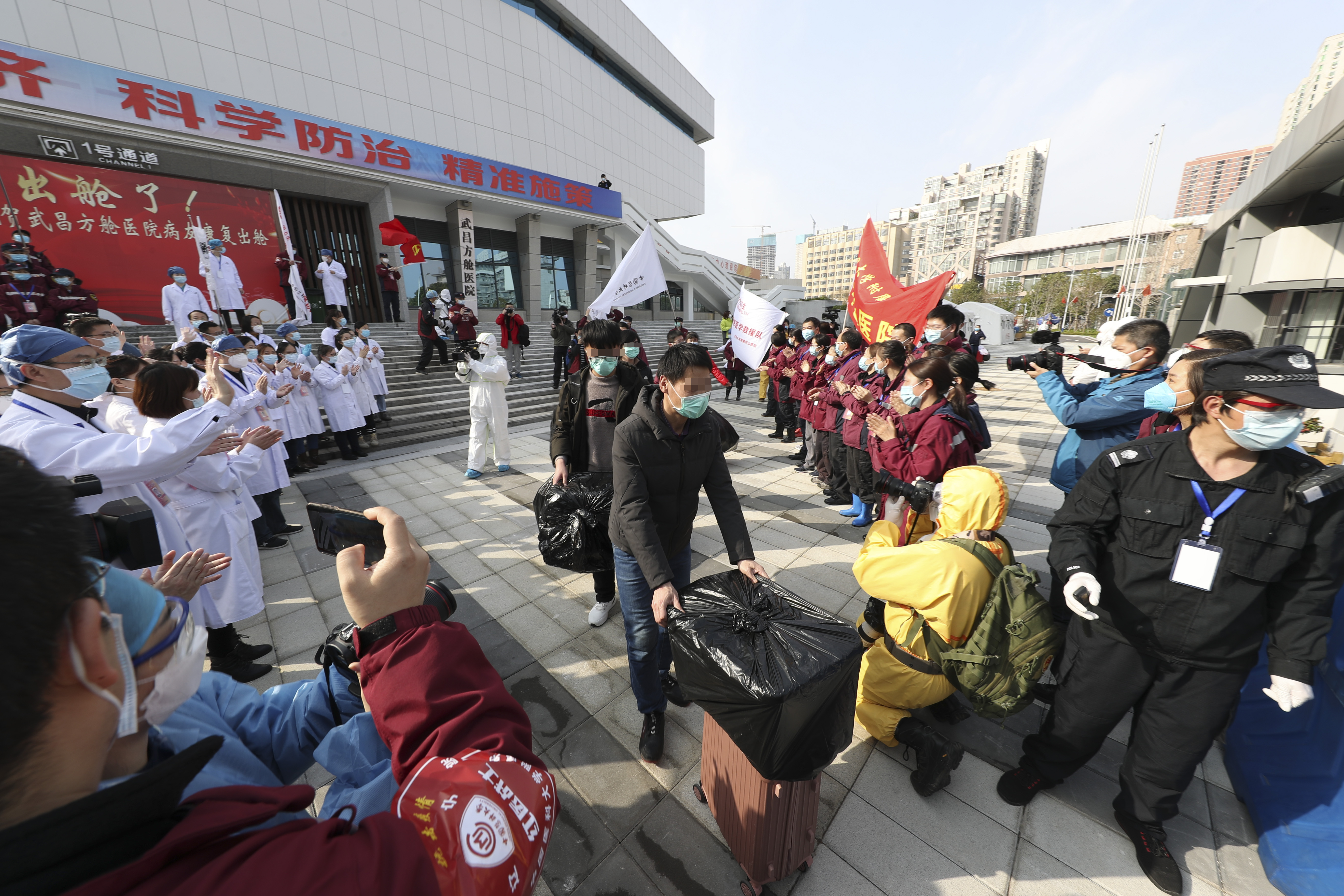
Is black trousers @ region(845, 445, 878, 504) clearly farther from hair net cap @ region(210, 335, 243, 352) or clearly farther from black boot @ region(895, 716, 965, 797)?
hair net cap @ region(210, 335, 243, 352)

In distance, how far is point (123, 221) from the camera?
10484 millimetres

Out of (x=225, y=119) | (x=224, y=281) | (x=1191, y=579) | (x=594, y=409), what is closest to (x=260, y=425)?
(x=594, y=409)

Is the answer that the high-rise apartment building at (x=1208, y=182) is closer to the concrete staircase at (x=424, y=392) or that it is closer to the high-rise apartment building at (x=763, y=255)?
the high-rise apartment building at (x=763, y=255)

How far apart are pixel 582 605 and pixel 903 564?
2.40 metres

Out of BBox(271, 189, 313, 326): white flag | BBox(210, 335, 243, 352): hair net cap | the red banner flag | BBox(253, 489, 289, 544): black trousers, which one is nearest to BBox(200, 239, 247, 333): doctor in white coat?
BBox(271, 189, 313, 326): white flag

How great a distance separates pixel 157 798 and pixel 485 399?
20.1 ft

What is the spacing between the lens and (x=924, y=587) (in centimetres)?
200

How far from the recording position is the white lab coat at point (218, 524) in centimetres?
284

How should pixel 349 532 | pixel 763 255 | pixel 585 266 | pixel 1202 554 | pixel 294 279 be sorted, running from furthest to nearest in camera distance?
pixel 763 255
pixel 585 266
pixel 294 279
pixel 1202 554
pixel 349 532

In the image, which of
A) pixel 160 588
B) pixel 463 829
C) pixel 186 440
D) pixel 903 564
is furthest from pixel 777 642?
pixel 186 440

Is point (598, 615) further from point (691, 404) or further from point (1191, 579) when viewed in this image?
point (1191, 579)

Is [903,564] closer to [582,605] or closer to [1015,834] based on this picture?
[1015,834]

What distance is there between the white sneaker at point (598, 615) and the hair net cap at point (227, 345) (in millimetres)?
4781

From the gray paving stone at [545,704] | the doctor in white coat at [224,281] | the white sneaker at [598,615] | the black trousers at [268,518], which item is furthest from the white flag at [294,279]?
the gray paving stone at [545,704]
